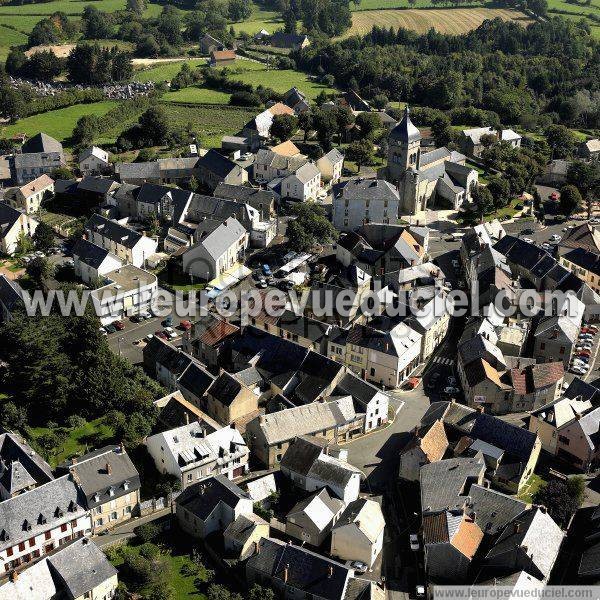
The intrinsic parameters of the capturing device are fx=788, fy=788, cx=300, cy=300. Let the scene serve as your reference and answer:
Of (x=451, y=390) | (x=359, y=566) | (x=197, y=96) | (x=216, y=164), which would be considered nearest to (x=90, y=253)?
(x=216, y=164)

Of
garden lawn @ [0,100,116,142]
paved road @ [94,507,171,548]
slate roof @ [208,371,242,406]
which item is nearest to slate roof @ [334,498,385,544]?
paved road @ [94,507,171,548]

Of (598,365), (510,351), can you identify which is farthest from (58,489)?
(598,365)

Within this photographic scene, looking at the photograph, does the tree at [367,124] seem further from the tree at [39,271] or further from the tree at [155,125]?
the tree at [39,271]

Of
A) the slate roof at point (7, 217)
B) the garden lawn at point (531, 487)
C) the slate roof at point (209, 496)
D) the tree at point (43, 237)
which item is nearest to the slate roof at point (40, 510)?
the slate roof at point (209, 496)

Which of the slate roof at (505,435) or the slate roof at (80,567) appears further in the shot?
the slate roof at (505,435)

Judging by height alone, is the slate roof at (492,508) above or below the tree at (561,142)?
below

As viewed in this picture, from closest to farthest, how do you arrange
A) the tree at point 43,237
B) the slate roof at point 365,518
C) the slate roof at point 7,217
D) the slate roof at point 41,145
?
the slate roof at point 365,518, the slate roof at point 7,217, the tree at point 43,237, the slate roof at point 41,145

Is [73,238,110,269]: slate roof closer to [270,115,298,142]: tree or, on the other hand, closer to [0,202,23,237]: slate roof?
[0,202,23,237]: slate roof

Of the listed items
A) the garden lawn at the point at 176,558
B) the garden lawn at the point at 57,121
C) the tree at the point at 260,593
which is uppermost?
the garden lawn at the point at 57,121
